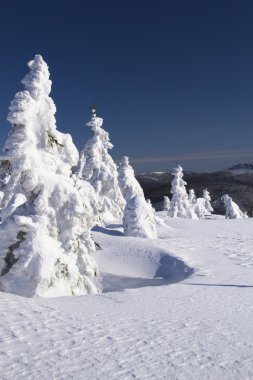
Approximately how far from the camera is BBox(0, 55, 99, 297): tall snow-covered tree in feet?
42.3

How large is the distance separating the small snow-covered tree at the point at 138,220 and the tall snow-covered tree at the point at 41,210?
11.6 metres

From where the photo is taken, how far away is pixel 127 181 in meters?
42.2

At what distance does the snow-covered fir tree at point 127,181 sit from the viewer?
4194cm

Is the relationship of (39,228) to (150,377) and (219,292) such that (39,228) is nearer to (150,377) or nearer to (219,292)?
(219,292)

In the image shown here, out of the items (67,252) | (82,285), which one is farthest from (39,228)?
(82,285)

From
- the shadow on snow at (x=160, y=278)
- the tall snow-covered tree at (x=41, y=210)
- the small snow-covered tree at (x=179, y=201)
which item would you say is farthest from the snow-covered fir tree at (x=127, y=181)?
the tall snow-covered tree at (x=41, y=210)

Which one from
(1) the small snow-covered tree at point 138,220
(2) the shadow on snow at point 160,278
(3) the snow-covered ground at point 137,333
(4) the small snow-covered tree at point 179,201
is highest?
(4) the small snow-covered tree at point 179,201

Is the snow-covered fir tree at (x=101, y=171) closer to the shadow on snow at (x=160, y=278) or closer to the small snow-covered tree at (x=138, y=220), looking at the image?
the small snow-covered tree at (x=138, y=220)

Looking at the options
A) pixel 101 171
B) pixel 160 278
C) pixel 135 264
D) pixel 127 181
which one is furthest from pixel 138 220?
pixel 127 181

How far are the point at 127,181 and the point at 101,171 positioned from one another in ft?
12.2

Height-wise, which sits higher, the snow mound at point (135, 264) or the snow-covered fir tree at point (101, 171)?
the snow-covered fir tree at point (101, 171)

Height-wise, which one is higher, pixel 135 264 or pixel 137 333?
pixel 137 333

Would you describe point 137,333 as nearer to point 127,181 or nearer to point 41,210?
point 41,210

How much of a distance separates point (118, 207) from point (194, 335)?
108 feet
